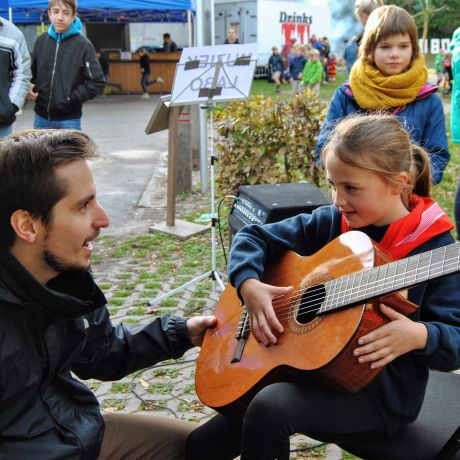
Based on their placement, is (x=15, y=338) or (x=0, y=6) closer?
(x=15, y=338)

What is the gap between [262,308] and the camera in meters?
2.16

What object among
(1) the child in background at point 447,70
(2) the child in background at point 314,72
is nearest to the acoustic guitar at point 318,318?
(2) the child in background at point 314,72

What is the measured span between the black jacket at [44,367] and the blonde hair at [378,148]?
883 mm

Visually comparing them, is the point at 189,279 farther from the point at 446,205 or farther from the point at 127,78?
the point at 127,78

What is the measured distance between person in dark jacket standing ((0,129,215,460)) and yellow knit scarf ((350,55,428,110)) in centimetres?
210

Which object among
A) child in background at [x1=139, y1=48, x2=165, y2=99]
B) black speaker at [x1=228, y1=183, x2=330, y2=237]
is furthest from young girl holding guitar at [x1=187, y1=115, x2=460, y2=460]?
child in background at [x1=139, y1=48, x2=165, y2=99]

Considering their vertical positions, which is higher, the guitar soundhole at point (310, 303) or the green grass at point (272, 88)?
the guitar soundhole at point (310, 303)

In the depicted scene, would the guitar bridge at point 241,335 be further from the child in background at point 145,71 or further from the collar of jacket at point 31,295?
the child in background at point 145,71

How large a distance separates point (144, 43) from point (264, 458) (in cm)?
2630

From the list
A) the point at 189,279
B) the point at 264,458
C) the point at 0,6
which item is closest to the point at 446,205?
the point at 189,279

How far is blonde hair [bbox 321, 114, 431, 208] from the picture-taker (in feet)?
6.86

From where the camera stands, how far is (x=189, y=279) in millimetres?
5266

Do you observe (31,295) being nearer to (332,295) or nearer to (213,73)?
(332,295)

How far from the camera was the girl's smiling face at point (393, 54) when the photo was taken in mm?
3527
